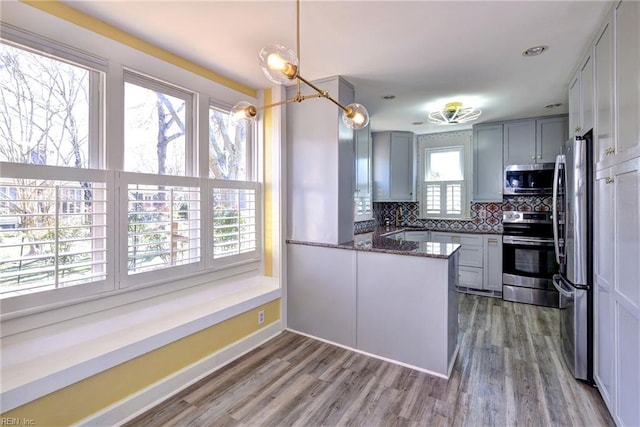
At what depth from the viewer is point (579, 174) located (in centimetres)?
214

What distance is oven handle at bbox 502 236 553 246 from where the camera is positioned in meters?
3.89

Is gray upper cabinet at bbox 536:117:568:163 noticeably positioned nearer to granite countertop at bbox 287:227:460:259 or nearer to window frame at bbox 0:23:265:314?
granite countertop at bbox 287:227:460:259

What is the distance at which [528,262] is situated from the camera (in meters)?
3.99

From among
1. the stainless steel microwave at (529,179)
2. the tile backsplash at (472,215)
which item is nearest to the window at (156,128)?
the tile backsplash at (472,215)

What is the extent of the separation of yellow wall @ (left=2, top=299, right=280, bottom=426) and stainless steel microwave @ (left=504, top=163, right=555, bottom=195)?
12.6 ft

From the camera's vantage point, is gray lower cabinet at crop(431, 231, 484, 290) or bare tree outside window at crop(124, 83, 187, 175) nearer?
bare tree outside window at crop(124, 83, 187, 175)

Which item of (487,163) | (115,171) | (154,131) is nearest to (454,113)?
(487,163)

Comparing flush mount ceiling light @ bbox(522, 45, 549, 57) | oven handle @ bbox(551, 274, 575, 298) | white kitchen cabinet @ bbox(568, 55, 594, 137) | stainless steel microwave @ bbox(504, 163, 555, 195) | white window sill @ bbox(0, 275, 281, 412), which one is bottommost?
white window sill @ bbox(0, 275, 281, 412)

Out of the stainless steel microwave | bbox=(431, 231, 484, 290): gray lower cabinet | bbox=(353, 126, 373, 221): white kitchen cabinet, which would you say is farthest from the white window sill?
the stainless steel microwave

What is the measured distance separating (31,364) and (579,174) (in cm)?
357

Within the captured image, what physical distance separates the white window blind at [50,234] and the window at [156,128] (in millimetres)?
384

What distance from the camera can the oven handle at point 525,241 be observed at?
389 cm

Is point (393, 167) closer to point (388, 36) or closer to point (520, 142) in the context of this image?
point (520, 142)

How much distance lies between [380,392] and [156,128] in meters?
2.59
